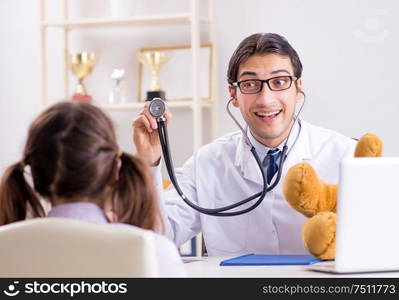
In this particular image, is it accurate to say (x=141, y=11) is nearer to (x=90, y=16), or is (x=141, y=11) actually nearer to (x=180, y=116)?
(x=90, y=16)

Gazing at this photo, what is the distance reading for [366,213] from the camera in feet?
4.98

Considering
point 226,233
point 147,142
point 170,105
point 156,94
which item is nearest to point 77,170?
point 147,142

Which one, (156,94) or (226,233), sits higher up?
(156,94)

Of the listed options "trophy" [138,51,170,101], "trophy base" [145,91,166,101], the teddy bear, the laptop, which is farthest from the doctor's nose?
"trophy" [138,51,170,101]

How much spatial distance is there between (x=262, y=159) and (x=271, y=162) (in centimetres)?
4

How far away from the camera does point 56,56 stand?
4188 millimetres

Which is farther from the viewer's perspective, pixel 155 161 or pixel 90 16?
pixel 90 16

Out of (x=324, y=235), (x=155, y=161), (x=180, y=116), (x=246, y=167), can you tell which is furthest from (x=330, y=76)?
(x=324, y=235)

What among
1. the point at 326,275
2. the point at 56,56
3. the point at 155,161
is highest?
the point at 56,56

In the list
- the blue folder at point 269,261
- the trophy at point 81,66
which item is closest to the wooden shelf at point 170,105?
the trophy at point 81,66

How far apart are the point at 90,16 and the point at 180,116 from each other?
28.2 inches

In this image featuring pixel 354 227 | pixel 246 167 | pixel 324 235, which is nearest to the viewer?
pixel 354 227

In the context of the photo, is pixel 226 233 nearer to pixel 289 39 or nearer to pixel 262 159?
pixel 262 159

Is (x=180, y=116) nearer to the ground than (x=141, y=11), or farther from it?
nearer to the ground
